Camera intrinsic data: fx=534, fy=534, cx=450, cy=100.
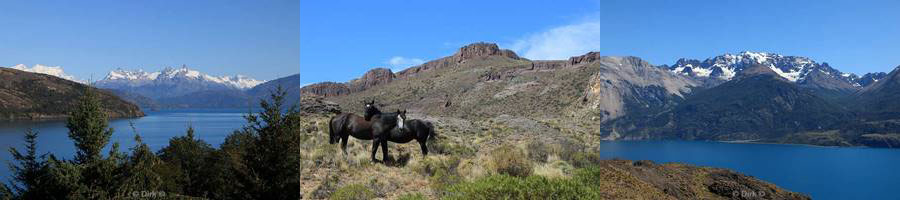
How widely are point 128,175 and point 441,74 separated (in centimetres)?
1228

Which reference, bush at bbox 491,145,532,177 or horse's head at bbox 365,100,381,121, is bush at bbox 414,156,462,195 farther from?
horse's head at bbox 365,100,381,121

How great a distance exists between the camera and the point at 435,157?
17.6 ft

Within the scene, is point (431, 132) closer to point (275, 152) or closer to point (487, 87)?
point (487, 87)

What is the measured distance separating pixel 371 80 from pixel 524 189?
2429 mm

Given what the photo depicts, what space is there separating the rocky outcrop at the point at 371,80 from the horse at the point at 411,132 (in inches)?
20.9

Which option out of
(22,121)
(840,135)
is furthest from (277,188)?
A: (840,135)

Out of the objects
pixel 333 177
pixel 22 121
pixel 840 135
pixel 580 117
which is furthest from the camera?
pixel 840 135

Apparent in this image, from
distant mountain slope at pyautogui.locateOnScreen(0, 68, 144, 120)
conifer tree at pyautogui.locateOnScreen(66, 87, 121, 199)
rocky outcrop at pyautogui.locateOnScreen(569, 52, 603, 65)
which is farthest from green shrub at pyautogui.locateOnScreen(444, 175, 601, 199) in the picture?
distant mountain slope at pyautogui.locateOnScreen(0, 68, 144, 120)

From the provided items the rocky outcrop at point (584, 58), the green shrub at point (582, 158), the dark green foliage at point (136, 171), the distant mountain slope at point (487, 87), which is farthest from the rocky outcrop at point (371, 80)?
the dark green foliage at point (136, 171)

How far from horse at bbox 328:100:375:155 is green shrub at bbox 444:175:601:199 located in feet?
6.04

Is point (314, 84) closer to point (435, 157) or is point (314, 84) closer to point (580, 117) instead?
point (435, 157)

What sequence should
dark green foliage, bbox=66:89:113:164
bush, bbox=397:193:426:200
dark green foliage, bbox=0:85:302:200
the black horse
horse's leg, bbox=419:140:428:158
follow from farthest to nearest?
dark green foliage, bbox=66:89:113:164
dark green foliage, bbox=0:85:302:200
the black horse
horse's leg, bbox=419:140:428:158
bush, bbox=397:193:426:200

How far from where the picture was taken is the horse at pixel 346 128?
5.74m

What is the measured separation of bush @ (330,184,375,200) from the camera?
445 centimetres
